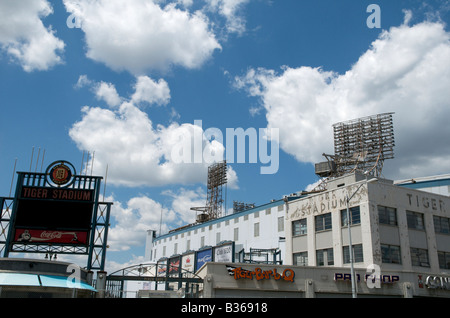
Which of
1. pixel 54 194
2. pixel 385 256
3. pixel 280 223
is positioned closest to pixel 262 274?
pixel 385 256

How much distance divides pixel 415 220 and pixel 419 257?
331 centimetres

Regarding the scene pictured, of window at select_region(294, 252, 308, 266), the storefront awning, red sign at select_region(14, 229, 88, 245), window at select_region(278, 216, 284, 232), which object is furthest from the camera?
window at select_region(278, 216, 284, 232)

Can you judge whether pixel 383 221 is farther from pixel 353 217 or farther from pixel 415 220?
pixel 415 220

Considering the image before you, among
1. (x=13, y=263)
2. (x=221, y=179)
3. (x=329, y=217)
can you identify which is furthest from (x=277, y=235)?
(x=13, y=263)

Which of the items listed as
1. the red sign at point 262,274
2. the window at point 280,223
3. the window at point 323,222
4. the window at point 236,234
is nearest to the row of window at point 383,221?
the window at point 323,222

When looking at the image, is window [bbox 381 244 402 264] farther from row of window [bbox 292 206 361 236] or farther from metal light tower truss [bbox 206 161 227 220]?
metal light tower truss [bbox 206 161 227 220]

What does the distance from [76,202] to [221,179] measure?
216 ft

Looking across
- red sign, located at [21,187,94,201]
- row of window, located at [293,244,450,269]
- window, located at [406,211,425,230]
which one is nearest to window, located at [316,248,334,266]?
row of window, located at [293,244,450,269]

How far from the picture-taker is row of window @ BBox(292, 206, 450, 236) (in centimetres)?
3647

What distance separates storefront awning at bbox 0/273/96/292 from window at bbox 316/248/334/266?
2087 cm

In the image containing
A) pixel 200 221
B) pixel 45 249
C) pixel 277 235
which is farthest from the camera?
pixel 200 221

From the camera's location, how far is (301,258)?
40531 mm

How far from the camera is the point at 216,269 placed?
105ft
